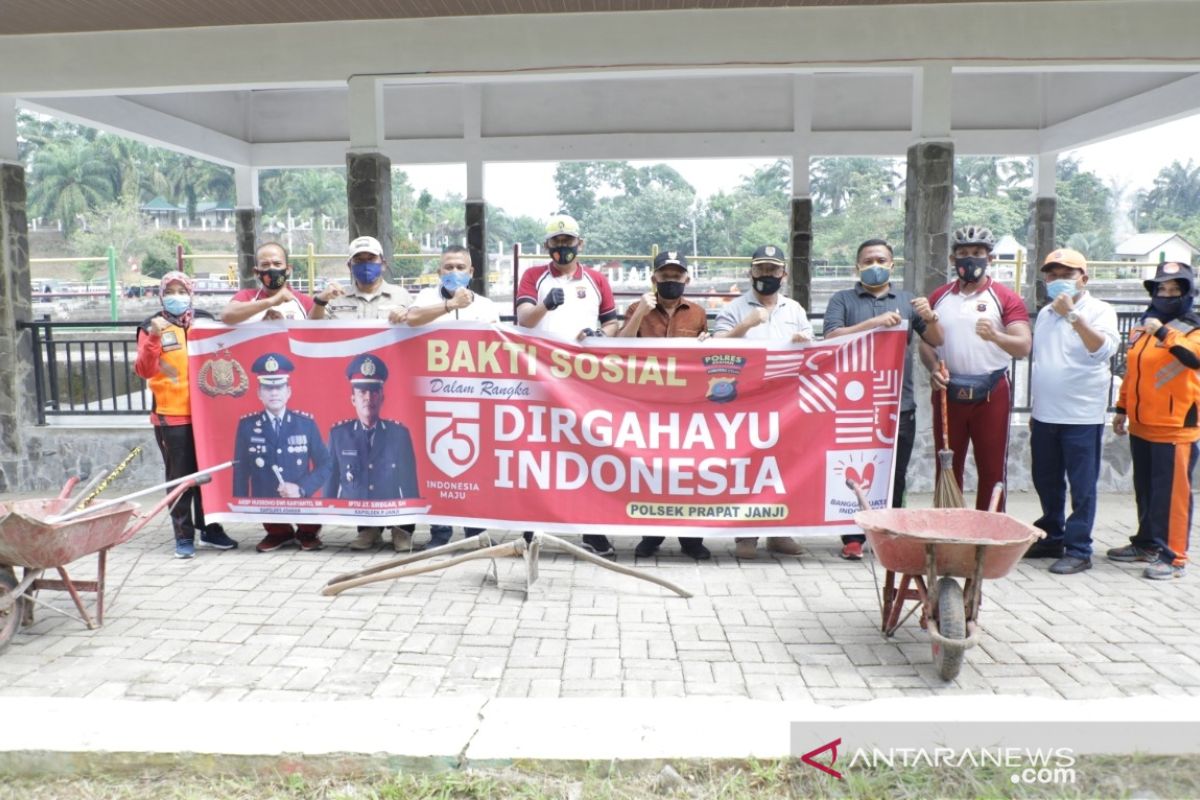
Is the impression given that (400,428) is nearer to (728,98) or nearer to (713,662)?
(713,662)

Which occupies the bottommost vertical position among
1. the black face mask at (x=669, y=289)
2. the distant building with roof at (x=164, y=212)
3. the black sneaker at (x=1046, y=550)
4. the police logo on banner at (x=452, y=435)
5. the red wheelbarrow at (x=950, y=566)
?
the black sneaker at (x=1046, y=550)

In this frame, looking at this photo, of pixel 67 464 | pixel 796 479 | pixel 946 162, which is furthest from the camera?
pixel 67 464

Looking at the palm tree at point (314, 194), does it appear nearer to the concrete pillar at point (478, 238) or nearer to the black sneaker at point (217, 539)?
the concrete pillar at point (478, 238)

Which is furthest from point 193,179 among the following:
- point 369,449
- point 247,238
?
point 369,449

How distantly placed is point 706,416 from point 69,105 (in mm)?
Result: 8315

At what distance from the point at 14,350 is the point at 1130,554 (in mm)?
9131

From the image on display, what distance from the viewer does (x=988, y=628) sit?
466 cm

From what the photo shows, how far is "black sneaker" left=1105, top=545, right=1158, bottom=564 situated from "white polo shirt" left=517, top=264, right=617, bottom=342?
3457mm

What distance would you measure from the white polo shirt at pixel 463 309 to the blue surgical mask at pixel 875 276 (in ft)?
7.56

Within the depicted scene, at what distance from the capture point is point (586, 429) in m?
5.84

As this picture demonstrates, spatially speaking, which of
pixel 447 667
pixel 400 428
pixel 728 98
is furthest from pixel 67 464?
pixel 728 98

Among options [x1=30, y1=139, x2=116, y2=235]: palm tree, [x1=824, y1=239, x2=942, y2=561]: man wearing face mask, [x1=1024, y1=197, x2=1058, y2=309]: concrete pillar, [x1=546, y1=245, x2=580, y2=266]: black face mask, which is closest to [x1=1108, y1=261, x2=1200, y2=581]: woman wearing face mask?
[x1=824, y1=239, x2=942, y2=561]: man wearing face mask

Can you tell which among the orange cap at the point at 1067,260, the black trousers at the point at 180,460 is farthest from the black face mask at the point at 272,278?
the orange cap at the point at 1067,260

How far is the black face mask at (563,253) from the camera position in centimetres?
582
